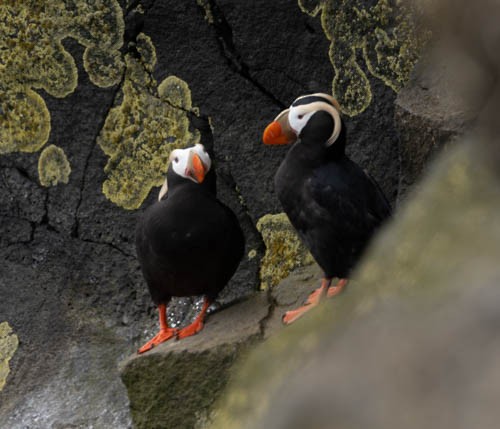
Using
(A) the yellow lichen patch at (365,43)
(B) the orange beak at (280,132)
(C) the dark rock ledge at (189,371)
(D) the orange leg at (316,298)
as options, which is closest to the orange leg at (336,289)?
(D) the orange leg at (316,298)

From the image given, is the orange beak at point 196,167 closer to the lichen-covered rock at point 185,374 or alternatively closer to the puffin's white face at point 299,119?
the puffin's white face at point 299,119

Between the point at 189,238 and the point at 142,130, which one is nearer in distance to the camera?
the point at 189,238

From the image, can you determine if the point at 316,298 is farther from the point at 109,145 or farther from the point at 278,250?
the point at 109,145

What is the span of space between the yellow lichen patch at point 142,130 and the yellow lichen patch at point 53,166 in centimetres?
14

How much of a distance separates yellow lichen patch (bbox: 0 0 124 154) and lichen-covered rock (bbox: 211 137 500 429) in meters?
2.40

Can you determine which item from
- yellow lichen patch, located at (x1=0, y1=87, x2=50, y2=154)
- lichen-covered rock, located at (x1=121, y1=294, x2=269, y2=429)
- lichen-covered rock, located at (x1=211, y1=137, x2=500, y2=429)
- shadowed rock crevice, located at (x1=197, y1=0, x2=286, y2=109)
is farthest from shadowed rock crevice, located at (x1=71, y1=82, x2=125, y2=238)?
lichen-covered rock, located at (x1=211, y1=137, x2=500, y2=429)

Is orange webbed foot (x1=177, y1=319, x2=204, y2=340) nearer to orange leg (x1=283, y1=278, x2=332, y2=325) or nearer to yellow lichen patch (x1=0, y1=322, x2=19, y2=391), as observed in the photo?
orange leg (x1=283, y1=278, x2=332, y2=325)

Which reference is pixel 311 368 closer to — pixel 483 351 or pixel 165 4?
pixel 483 351

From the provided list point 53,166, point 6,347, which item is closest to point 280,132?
point 53,166

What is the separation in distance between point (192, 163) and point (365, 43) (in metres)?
0.80

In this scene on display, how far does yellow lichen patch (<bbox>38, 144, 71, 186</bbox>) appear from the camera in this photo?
3.11m

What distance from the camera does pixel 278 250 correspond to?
309 cm

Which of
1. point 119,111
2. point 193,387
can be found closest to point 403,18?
point 119,111

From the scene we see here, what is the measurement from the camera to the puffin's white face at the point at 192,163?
2506mm
